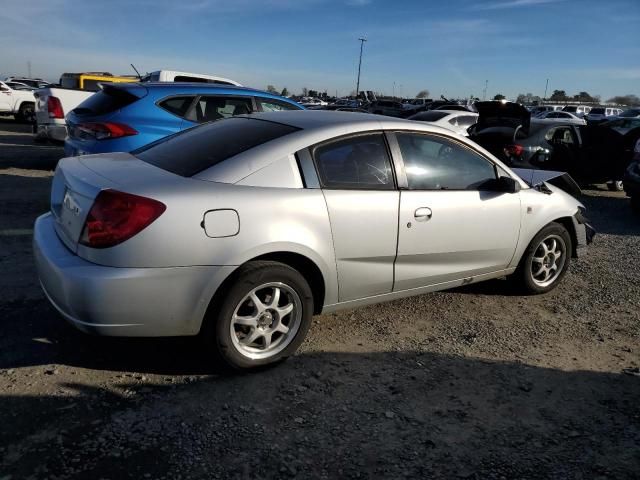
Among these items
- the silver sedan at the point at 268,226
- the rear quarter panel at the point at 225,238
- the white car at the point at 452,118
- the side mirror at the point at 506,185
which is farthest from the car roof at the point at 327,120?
the white car at the point at 452,118

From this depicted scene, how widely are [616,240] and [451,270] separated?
402 centimetres

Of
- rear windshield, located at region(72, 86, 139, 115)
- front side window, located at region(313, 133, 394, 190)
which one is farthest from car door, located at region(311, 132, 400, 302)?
rear windshield, located at region(72, 86, 139, 115)

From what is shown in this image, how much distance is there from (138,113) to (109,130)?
15.4 inches

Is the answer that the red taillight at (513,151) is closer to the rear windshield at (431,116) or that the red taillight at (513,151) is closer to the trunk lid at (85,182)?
the rear windshield at (431,116)

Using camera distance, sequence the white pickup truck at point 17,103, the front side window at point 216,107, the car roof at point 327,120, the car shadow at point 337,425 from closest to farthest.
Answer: the car shadow at point 337,425
the car roof at point 327,120
the front side window at point 216,107
the white pickup truck at point 17,103

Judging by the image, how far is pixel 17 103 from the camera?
19531 millimetres

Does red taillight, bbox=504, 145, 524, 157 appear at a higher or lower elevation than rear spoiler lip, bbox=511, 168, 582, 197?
higher

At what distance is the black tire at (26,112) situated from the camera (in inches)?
781

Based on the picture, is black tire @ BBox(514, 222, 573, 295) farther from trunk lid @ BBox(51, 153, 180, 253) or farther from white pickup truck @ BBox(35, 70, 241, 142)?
white pickup truck @ BBox(35, 70, 241, 142)

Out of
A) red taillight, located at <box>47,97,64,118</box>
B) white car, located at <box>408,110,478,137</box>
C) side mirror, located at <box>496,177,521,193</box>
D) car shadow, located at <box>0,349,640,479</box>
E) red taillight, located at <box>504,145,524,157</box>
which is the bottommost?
car shadow, located at <box>0,349,640,479</box>

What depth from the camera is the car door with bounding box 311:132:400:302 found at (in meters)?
3.35

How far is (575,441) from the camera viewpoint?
9.02 ft

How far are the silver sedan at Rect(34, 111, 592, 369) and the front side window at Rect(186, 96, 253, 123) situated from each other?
2.90 m

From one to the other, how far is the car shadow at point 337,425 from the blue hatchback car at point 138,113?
11.2ft
